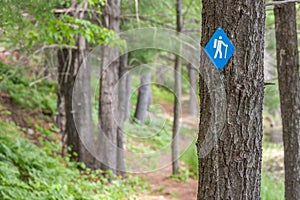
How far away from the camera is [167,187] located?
948 centimetres

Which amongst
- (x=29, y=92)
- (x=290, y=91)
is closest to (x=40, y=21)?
(x=290, y=91)

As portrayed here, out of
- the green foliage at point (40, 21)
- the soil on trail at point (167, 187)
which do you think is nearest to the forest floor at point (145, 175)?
the soil on trail at point (167, 187)

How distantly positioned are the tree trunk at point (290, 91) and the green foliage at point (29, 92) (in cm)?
634

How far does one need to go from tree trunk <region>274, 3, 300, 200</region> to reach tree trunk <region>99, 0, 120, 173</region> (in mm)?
4068

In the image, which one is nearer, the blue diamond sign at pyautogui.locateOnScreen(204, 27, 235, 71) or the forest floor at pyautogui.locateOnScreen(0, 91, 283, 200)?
the blue diamond sign at pyautogui.locateOnScreen(204, 27, 235, 71)

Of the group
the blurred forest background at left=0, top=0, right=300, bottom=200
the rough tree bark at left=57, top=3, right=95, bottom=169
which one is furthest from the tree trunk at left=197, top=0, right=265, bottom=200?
the rough tree bark at left=57, top=3, right=95, bottom=169

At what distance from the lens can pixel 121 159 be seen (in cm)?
969

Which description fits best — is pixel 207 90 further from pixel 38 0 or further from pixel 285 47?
pixel 38 0

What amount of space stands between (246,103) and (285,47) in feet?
7.81

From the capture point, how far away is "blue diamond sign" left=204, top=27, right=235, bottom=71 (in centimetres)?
291

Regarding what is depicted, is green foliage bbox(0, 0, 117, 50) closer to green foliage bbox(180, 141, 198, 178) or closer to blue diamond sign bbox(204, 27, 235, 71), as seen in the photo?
green foliage bbox(180, 141, 198, 178)

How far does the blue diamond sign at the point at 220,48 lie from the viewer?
291cm

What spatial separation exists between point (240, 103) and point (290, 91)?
2311mm

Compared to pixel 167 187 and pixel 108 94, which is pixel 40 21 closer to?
pixel 108 94
